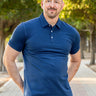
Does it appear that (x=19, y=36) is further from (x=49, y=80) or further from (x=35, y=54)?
(x=49, y=80)

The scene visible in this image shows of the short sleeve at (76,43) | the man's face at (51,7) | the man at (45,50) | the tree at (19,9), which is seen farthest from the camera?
the tree at (19,9)

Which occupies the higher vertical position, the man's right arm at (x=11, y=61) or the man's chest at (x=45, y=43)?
the man's chest at (x=45, y=43)

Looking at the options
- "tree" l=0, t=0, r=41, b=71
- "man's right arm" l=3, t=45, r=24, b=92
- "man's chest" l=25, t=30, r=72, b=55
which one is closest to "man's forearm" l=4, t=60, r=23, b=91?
"man's right arm" l=3, t=45, r=24, b=92

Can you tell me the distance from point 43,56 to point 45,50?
0.18 ft

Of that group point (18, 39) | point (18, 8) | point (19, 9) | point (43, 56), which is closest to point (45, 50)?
point (43, 56)

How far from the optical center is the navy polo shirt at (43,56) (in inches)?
105

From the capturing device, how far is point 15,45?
2756 mm

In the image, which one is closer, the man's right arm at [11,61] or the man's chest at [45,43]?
the man's chest at [45,43]

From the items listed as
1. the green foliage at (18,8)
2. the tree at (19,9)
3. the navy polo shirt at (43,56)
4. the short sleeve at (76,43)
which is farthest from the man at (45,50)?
the green foliage at (18,8)

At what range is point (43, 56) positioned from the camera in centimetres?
267

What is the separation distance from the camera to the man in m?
2.66

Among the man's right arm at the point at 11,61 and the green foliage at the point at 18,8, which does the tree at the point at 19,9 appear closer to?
the green foliage at the point at 18,8

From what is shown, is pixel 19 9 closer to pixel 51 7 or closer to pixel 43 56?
pixel 51 7

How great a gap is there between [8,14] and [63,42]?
1358 cm
